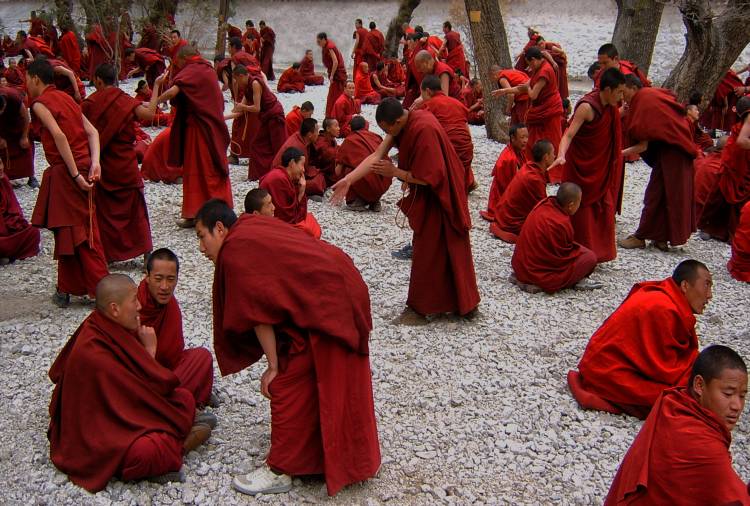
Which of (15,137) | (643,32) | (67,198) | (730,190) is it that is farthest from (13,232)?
(643,32)

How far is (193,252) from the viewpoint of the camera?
6.46 meters

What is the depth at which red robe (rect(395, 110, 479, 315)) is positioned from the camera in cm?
465

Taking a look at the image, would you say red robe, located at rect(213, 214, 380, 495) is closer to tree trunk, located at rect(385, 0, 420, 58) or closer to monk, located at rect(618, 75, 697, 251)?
monk, located at rect(618, 75, 697, 251)

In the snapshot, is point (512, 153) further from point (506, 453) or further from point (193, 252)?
point (506, 453)

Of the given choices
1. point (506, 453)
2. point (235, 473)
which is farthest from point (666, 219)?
point (235, 473)

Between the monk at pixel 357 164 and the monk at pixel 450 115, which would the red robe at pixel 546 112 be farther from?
the monk at pixel 357 164

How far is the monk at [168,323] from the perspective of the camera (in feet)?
12.1

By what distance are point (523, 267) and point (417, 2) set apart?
15.2 m

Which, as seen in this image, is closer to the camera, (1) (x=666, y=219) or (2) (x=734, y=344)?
(2) (x=734, y=344)

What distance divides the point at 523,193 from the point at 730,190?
1931 mm

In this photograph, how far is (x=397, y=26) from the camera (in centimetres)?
1961

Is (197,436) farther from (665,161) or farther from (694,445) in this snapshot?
(665,161)

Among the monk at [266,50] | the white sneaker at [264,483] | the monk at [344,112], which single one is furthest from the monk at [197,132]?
the monk at [266,50]

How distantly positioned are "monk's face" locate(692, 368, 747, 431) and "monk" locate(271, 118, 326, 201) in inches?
211
